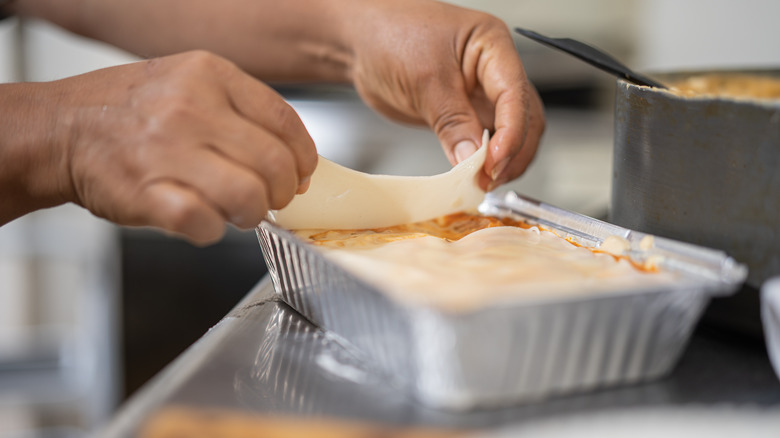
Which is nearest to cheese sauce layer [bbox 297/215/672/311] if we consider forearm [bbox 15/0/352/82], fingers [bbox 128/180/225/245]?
fingers [bbox 128/180/225/245]

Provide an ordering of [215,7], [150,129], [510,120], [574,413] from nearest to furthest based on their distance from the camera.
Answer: [574,413] < [150,129] < [510,120] < [215,7]

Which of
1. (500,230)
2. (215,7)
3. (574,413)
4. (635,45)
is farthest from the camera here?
(635,45)

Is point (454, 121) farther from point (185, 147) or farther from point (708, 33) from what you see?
point (708, 33)

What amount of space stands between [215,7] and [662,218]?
98cm

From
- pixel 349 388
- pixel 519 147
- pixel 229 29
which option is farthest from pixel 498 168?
pixel 229 29

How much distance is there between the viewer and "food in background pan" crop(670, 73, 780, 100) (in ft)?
3.13

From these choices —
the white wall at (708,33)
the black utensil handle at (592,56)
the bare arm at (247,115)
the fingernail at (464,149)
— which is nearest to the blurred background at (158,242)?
the white wall at (708,33)

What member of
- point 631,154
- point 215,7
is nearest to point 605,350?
point 631,154

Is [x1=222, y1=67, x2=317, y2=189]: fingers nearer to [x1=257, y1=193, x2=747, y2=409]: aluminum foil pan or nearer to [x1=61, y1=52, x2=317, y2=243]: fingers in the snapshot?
[x1=61, y1=52, x2=317, y2=243]: fingers

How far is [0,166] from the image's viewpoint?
72 cm

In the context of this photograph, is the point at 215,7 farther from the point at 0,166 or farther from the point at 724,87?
the point at 724,87

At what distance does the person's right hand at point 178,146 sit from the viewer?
0.62 metres

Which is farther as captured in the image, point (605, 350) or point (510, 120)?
point (510, 120)

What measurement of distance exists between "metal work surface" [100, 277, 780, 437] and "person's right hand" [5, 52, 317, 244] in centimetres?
12
